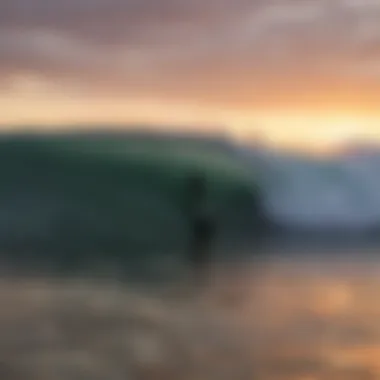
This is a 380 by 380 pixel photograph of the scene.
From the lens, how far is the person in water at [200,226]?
4.03 feet

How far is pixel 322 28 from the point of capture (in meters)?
1.24

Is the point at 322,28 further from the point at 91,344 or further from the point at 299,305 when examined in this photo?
the point at 91,344

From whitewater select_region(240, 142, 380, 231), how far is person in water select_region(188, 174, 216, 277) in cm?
10

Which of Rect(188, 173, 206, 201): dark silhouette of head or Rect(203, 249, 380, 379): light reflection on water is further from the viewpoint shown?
Rect(188, 173, 206, 201): dark silhouette of head

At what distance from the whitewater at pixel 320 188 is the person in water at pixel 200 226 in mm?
95

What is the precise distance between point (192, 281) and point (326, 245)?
0.24 metres

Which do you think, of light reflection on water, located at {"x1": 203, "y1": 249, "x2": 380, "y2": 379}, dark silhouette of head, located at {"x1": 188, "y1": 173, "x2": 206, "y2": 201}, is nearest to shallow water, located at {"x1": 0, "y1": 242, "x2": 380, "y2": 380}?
light reflection on water, located at {"x1": 203, "y1": 249, "x2": 380, "y2": 379}

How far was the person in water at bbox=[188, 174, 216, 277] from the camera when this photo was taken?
1.23 m

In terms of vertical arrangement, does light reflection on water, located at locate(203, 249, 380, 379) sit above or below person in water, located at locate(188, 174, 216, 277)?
below

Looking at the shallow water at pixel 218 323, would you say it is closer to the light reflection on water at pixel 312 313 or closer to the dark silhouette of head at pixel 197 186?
the light reflection on water at pixel 312 313

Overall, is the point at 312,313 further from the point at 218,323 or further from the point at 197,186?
the point at 197,186

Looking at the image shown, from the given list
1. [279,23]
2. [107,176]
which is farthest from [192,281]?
[279,23]

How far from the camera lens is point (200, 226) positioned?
1.24 m

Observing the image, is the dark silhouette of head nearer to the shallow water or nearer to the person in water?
the person in water
